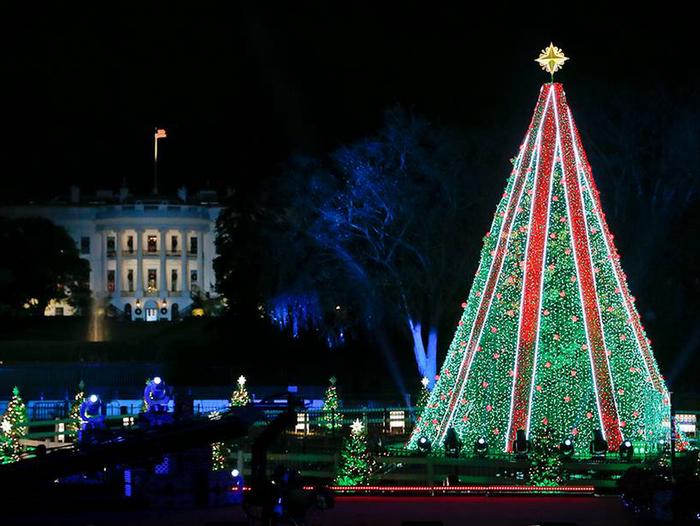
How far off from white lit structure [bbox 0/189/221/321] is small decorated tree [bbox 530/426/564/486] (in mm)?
91654

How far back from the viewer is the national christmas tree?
88.3 ft

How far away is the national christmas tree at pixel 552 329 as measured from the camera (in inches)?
1059

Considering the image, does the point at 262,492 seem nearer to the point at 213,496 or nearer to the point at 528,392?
the point at 213,496

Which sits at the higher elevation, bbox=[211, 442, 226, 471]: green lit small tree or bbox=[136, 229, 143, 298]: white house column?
bbox=[136, 229, 143, 298]: white house column

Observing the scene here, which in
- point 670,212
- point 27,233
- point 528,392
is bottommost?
point 528,392

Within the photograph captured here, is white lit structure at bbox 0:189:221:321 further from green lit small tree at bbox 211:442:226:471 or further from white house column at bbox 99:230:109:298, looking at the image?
green lit small tree at bbox 211:442:226:471

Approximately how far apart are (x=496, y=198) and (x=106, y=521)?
31.0 m

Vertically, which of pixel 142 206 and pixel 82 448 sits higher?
pixel 142 206

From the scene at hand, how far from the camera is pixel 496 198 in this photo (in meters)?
50.4

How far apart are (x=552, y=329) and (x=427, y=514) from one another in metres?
7.01

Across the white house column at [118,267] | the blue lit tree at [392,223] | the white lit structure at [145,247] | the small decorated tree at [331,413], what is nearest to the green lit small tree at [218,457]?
the small decorated tree at [331,413]

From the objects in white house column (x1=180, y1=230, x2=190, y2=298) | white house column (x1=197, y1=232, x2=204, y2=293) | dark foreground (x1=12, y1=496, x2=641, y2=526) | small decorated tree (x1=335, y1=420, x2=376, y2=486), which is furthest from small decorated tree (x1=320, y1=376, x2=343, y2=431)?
white house column (x1=180, y1=230, x2=190, y2=298)

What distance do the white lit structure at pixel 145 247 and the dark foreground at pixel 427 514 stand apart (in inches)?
3674

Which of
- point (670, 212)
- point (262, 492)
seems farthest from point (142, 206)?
point (262, 492)
